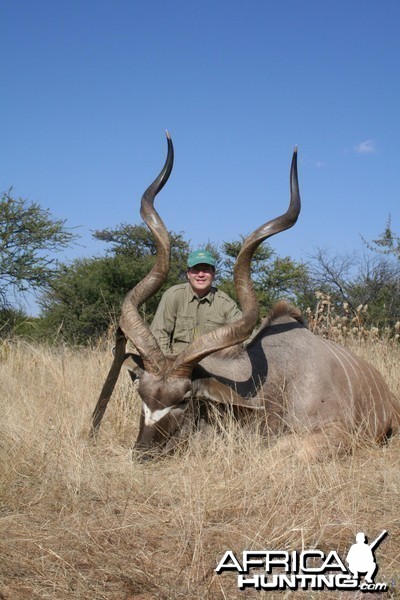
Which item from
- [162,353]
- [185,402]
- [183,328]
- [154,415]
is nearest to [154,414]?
[154,415]

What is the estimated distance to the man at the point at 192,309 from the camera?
5.34m

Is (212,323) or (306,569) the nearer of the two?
(306,569)

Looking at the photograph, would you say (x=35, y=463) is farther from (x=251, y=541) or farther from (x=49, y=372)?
(x=49, y=372)

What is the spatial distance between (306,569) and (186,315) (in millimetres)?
3308

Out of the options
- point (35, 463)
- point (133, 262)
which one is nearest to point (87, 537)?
point (35, 463)

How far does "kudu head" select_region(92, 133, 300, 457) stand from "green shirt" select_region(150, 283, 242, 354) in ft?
3.67

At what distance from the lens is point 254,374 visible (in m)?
4.21

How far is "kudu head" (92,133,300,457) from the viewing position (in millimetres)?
3666

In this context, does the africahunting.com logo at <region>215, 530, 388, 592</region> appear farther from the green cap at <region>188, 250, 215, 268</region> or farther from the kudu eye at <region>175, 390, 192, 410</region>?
the green cap at <region>188, 250, 215, 268</region>

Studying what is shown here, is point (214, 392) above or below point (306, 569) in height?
above

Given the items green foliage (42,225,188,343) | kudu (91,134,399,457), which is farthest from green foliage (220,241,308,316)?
kudu (91,134,399,457)

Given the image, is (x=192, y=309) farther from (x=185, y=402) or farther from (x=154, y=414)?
(x=154, y=414)

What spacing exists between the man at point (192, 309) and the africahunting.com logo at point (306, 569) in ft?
9.94

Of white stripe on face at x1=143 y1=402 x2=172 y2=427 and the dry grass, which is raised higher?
white stripe on face at x1=143 y1=402 x2=172 y2=427
